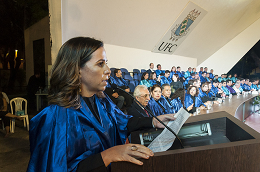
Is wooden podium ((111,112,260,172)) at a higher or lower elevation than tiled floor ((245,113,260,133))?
higher

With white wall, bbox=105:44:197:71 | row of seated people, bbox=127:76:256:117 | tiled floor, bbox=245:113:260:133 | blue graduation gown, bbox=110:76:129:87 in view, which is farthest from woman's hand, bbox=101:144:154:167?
white wall, bbox=105:44:197:71

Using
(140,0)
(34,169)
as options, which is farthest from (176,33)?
(34,169)

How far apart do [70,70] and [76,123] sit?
249 millimetres

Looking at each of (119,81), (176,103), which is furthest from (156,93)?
(119,81)


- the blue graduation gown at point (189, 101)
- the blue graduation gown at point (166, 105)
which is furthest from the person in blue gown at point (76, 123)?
the blue graduation gown at point (189, 101)

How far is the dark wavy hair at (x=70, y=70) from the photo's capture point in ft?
2.72

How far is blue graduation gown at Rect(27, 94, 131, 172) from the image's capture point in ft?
2.28

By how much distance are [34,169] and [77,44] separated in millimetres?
577

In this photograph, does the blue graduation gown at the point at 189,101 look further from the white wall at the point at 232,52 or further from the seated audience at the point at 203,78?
the white wall at the point at 232,52

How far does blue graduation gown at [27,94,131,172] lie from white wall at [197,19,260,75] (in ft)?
43.7

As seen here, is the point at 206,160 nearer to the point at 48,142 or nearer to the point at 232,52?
the point at 48,142

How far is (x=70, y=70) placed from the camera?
835mm

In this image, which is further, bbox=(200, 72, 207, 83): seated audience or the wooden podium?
bbox=(200, 72, 207, 83): seated audience

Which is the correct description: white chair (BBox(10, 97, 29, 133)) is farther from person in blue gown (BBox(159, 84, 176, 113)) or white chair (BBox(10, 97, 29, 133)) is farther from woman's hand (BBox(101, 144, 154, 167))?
woman's hand (BBox(101, 144, 154, 167))
